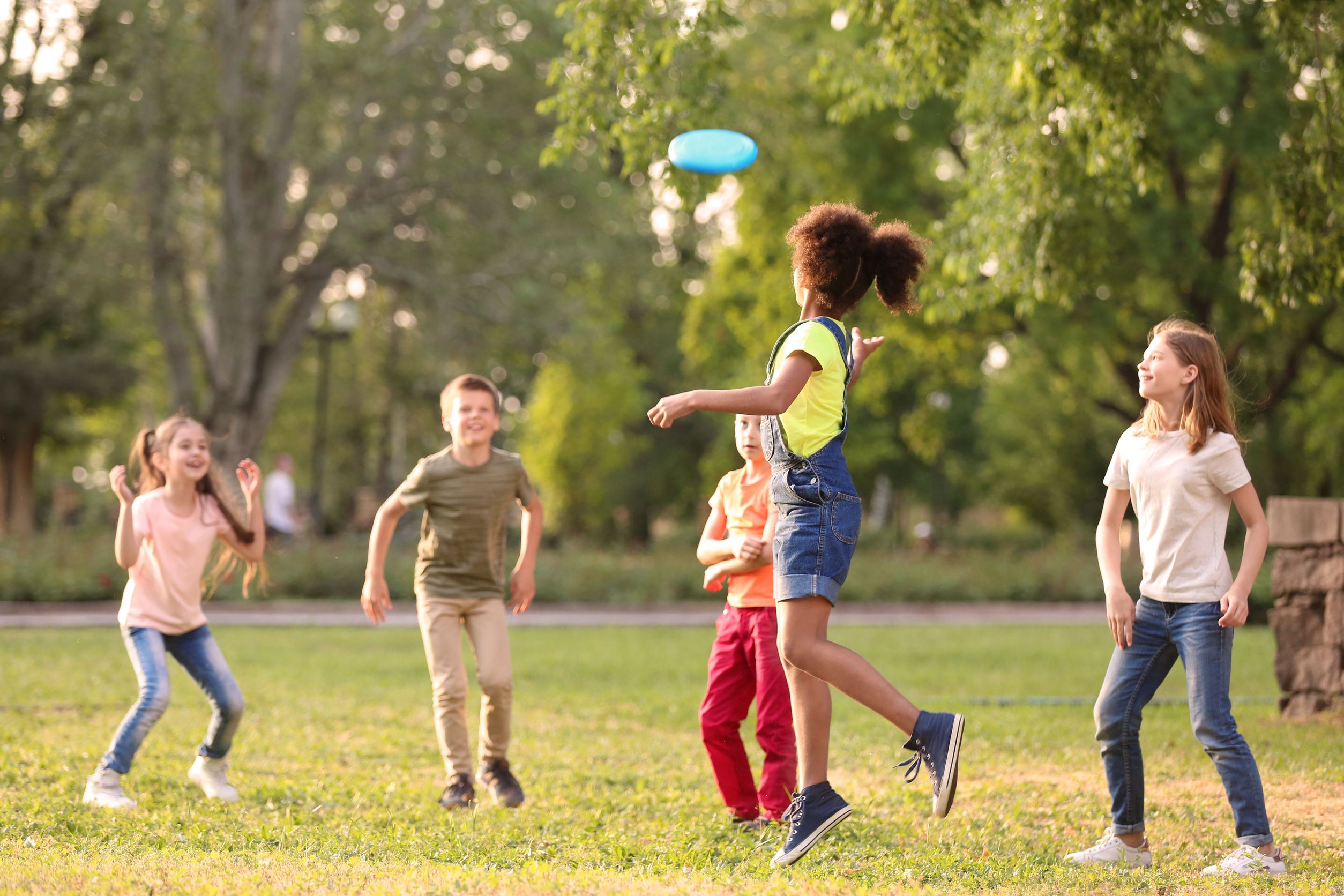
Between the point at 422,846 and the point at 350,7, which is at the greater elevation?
the point at 350,7

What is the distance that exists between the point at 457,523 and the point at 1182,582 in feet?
10.2

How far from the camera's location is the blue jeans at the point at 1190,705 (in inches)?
168

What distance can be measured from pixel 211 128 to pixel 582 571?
30.4ft

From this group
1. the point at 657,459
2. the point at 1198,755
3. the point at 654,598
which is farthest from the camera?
the point at 657,459

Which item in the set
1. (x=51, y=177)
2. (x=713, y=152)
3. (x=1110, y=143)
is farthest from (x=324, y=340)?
(x=713, y=152)

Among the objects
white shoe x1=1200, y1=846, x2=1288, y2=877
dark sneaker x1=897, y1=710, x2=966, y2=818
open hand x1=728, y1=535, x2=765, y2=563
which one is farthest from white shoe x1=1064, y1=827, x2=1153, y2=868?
open hand x1=728, y1=535, x2=765, y2=563

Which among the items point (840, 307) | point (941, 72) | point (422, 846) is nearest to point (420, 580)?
point (422, 846)

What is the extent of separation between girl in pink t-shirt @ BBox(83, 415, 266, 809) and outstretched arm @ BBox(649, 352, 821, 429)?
9.32ft

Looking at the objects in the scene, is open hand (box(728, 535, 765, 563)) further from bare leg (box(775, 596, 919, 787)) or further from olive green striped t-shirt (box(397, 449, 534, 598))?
olive green striped t-shirt (box(397, 449, 534, 598))

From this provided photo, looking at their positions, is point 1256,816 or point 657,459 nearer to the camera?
point 1256,816

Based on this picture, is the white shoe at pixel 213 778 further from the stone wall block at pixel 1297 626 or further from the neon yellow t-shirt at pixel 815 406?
the stone wall block at pixel 1297 626

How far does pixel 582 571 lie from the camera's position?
19781 millimetres

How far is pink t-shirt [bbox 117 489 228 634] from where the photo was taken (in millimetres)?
5738

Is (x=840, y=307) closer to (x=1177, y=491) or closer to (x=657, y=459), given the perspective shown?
(x=1177, y=491)
